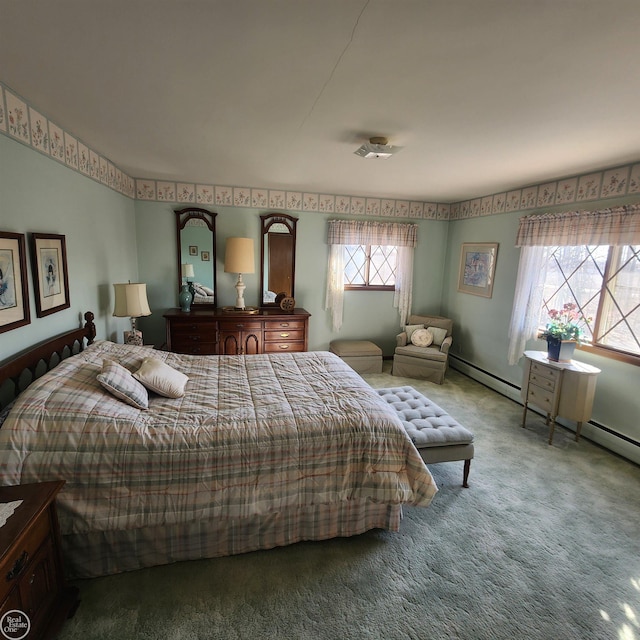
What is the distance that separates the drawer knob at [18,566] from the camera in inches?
47.9

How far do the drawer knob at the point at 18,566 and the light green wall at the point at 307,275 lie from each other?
3.64 m

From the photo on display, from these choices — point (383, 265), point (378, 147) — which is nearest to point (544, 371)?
point (378, 147)

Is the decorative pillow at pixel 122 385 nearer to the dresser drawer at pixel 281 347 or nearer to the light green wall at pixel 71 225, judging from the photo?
the light green wall at pixel 71 225

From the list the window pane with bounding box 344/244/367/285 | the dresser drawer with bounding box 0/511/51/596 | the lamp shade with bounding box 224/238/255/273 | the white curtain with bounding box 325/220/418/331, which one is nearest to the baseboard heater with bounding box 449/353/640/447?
the white curtain with bounding box 325/220/418/331

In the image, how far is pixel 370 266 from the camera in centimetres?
535

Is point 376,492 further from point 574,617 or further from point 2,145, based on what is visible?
point 2,145

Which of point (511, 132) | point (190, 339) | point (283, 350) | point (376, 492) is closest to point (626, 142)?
point (511, 132)

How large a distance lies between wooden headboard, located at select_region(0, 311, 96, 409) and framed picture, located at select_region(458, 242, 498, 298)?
4366mm

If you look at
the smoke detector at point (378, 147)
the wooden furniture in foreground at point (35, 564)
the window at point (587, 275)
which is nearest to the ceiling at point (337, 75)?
the smoke detector at point (378, 147)

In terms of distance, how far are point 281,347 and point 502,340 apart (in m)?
2.75

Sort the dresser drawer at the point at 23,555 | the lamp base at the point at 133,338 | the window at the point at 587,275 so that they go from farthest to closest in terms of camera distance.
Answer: the lamp base at the point at 133,338 → the window at the point at 587,275 → the dresser drawer at the point at 23,555

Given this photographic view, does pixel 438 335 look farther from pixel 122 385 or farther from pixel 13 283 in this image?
pixel 13 283

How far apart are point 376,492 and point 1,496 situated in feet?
5.48

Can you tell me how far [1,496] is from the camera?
1.40 meters
